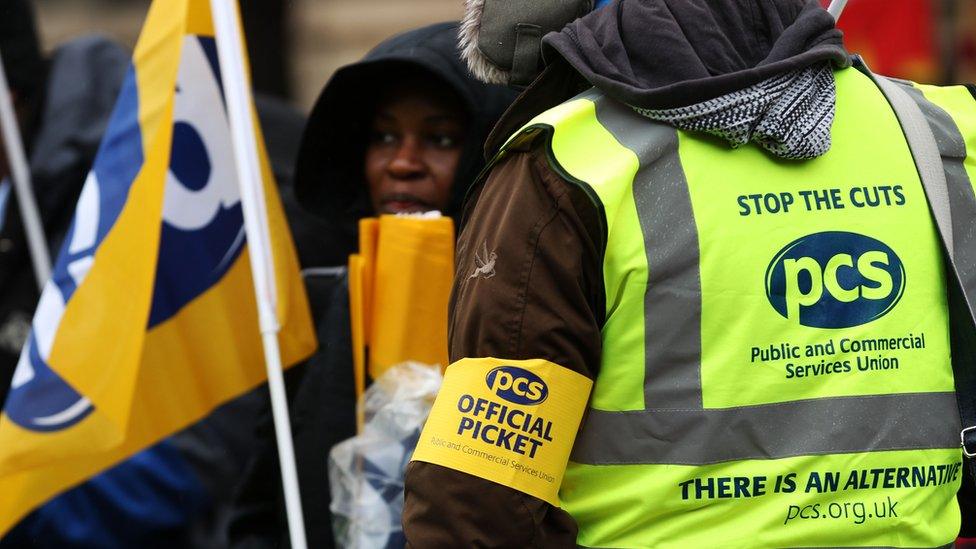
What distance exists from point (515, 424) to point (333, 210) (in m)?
1.70

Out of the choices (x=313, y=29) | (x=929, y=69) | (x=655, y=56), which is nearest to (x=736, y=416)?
(x=655, y=56)

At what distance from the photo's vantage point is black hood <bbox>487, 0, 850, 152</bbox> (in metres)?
1.88

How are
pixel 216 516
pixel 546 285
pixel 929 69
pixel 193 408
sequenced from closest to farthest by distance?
pixel 546 285, pixel 193 408, pixel 216 516, pixel 929 69

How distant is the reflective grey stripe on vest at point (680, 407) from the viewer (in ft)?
6.14

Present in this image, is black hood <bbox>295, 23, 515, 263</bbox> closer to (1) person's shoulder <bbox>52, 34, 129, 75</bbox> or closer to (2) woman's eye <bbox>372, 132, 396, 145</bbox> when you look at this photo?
(2) woman's eye <bbox>372, 132, 396, 145</bbox>

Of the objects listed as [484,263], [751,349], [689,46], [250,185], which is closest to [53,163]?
[250,185]

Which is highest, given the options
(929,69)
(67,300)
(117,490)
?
(67,300)

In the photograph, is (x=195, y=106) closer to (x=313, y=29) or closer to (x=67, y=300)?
→ (x=67, y=300)

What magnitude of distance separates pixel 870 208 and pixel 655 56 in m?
0.39

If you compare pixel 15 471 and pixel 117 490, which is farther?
pixel 117 490

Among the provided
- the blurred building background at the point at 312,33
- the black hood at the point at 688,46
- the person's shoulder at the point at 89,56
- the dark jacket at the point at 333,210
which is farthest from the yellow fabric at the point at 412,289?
the blurred building background at the point at 312,33

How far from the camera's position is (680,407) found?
1880 millimetres

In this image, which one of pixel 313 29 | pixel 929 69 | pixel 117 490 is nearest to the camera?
pixel 117 490

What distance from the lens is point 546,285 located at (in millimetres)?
1857
